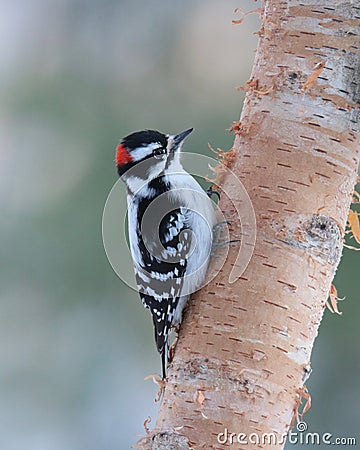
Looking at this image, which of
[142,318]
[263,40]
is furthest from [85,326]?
[263,40]

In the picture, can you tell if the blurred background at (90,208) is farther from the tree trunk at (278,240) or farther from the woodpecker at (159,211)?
the tree trunk at (278,240)

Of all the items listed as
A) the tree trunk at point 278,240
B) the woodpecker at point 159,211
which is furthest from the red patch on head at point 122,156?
the tree trunk at point 278,240

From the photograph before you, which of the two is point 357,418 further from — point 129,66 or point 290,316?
point 290,316

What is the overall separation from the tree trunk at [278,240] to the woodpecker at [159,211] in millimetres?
386

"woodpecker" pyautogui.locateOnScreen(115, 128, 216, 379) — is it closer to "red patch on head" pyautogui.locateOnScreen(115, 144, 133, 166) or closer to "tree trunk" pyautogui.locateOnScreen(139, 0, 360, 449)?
"red patch on head" pyautogui.locateOnScreen(115, 144, 133, 166)

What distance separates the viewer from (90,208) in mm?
4027

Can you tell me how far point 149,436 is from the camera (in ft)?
4.88

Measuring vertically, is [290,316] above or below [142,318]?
below

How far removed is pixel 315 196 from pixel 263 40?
44cm

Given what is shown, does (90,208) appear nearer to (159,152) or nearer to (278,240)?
(159,152)

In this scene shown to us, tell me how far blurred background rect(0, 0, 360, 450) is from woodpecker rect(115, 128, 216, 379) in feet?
5.07

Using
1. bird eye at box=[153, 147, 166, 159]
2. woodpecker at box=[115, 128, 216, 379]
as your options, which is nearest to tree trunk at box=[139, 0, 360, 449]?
woodpecker at box=[115, 128, 216, 379]

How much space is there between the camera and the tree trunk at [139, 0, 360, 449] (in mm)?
1483

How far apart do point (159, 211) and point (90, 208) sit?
5.84 ft
